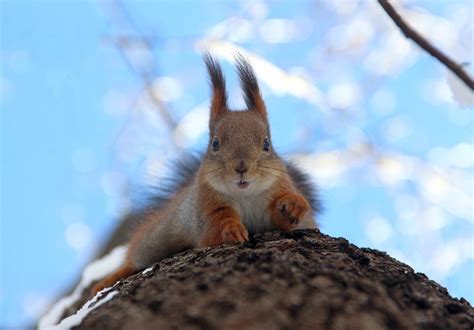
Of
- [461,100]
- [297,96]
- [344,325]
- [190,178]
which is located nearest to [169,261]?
[344,325]

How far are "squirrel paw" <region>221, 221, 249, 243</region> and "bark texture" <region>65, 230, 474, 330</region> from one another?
0.64 metres

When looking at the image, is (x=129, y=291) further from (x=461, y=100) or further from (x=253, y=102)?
(x=253, y=102)

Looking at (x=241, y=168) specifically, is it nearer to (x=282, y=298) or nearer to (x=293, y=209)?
(x=293, y=209)

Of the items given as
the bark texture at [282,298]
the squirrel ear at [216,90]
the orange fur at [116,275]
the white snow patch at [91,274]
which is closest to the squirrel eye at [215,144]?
the squirrel ear at [216,90]

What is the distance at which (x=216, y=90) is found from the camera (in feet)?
8.56

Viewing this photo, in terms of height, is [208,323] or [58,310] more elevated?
[58,310]

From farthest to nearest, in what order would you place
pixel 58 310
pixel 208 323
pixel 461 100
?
1. pixel 58 310
2. pixel 461 100
3. pixel 208 323

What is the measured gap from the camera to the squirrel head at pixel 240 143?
2291 millimetres

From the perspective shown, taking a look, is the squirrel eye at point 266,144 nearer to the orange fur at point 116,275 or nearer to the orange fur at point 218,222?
the orange fur at point 218,222

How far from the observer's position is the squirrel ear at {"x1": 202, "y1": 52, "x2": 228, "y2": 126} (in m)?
2.54

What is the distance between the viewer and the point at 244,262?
Result: 1.26m

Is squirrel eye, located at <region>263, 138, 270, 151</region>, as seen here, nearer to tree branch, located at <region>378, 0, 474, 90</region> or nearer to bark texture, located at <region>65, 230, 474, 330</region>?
bark texture, located at <region>65, 230, 474, 330</region>

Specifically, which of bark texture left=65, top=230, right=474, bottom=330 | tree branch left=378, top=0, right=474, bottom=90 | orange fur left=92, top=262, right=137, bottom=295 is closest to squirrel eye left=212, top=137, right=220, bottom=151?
orange fur left=92, top=262, right=137, bottom=295

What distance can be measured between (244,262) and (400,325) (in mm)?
308
